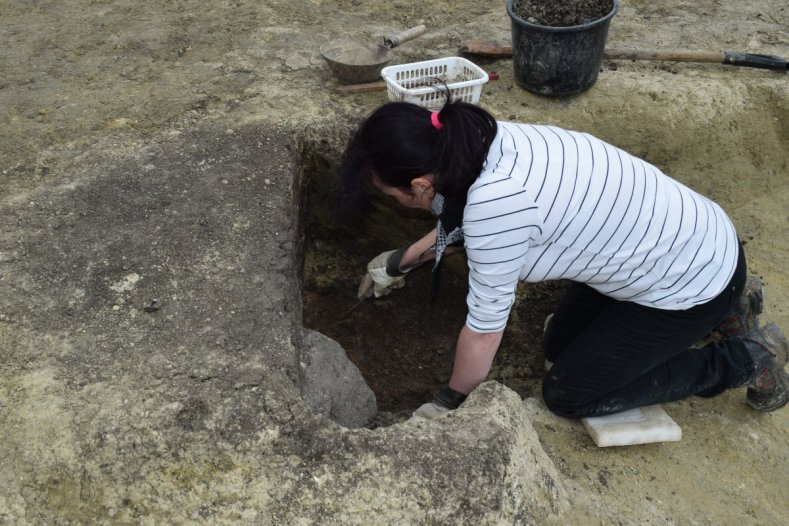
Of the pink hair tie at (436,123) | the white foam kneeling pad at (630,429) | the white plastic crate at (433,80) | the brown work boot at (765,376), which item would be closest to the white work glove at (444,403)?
the white foam kneeling pad at (630,429)

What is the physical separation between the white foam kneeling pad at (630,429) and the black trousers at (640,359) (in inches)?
1.6

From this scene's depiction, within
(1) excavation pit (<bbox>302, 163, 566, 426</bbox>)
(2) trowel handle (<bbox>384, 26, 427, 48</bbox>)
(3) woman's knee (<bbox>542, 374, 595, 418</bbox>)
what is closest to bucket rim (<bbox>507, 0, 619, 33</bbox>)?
(2) trowel handle (<bbox>384, 26, 427, 48</bbox>)

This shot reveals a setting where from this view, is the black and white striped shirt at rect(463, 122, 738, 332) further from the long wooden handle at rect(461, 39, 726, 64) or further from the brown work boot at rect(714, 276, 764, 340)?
the long wooden handle at rect(461, 39, 726, 64)

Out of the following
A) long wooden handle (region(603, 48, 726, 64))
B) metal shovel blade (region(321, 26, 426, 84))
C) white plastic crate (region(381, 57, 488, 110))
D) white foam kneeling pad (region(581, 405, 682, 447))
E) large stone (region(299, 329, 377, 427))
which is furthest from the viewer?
long wooden handle (region(603, 48, 726, 64))

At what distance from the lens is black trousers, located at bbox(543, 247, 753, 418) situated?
235 centimetres

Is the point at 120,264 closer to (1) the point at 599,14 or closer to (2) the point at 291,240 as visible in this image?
(2) the point at 291,240

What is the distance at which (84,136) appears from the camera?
122 inches

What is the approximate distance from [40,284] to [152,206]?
511 mm

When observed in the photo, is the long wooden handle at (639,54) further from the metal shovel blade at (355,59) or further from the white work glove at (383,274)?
the white work glove at (383,274)

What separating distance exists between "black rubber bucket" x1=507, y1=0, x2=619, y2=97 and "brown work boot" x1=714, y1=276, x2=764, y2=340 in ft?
4.22

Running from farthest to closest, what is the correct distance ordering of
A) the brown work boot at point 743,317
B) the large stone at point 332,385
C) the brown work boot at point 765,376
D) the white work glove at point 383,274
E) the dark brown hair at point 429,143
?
1. the white work glove at point 383,274
2. the brown work boot at point 743,317
3. the brown work boot at point 765,376
4. the large stone at point 332,385
5. the dark brown hair at point 429,143

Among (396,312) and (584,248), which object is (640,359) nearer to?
(584,248)

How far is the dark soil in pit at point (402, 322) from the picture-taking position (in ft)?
10.5

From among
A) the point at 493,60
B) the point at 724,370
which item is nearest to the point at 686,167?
the point at 493,60
